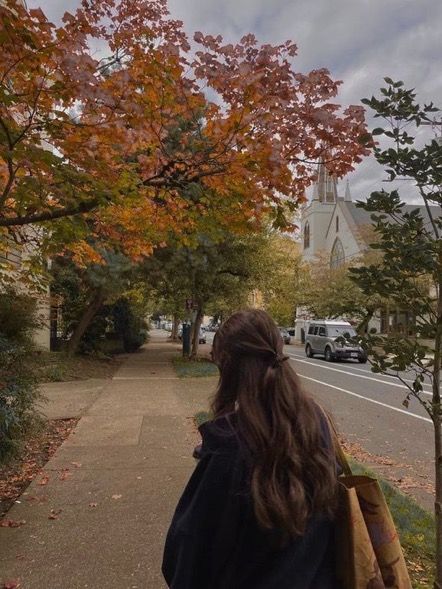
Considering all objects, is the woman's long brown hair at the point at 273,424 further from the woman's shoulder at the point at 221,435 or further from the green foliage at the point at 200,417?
the green foliage at the point at 200,417

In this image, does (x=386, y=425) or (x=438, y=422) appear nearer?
(x=438, y=422)

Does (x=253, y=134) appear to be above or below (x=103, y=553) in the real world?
above

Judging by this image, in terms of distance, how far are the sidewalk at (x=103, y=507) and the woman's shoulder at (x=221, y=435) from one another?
7.70 ft

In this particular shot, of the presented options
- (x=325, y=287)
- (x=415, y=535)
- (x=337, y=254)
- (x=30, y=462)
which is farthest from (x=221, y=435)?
(x=337, y=254)

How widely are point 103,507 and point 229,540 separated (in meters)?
3.55

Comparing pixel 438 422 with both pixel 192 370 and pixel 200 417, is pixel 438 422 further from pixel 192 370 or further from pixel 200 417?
pixel 192 370

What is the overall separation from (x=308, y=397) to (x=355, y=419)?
900 centimetres

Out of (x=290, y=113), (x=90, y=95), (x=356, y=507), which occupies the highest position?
(x=290, y=113)

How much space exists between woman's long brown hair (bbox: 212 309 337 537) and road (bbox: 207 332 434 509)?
3.94 ft

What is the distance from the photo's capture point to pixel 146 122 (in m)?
4.82

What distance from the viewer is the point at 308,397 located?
158cm

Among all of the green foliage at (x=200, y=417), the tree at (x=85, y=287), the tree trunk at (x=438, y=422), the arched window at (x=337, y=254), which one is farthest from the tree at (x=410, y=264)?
the arched window at (x=337, y=254)

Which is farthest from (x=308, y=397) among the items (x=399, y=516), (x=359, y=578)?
(x=399, y=516)

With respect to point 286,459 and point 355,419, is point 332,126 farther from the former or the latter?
point 355,419
